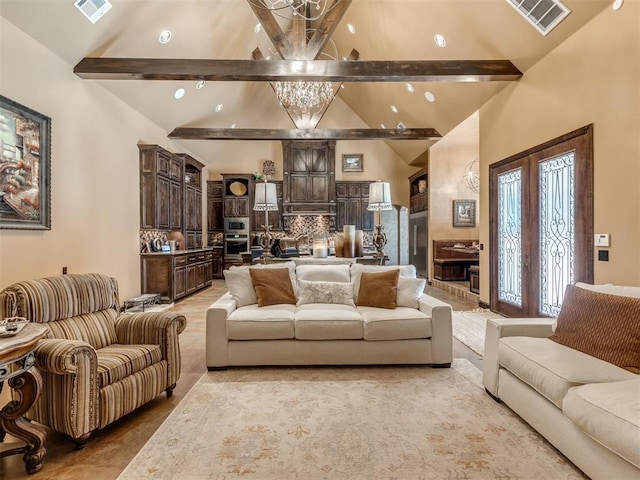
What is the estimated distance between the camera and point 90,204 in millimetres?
4492

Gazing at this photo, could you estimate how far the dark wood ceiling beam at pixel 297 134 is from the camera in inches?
284

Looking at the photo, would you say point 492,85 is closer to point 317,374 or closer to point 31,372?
point 317,374

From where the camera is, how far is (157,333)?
257 centimetres

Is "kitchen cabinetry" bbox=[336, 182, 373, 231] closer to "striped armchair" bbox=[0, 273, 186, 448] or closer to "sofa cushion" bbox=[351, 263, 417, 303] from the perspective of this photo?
"sofa cushion" bbox=[351, 263, 417, 303]

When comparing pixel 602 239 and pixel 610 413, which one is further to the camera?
pixel 602 239

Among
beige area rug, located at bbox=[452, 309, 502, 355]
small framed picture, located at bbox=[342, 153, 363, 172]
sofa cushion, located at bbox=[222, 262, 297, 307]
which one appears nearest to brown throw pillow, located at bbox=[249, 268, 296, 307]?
sofa cushion, located at bbox=[222, 262, 297, 307]

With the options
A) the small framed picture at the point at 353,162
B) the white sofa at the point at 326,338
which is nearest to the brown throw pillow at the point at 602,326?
the white sofa at the point at 326,338

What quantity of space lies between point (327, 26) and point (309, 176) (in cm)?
499

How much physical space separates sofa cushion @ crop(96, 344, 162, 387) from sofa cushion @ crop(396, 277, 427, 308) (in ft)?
7.18

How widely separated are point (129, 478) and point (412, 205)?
9162 mm

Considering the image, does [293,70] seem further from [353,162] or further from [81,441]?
[353,162]

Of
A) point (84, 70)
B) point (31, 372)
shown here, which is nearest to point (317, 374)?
point (31, 372)

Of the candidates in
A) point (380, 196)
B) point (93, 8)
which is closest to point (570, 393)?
point (380, 196)

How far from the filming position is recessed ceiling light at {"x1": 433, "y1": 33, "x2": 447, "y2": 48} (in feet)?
15.6
